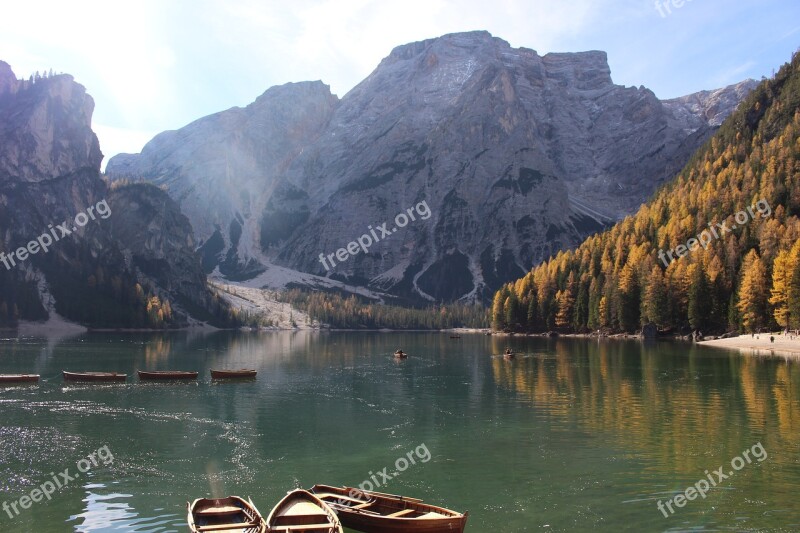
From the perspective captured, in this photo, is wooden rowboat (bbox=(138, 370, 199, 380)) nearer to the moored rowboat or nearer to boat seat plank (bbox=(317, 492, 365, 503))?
the moored rowboat

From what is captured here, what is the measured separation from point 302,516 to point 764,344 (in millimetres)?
126916

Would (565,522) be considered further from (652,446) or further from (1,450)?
(1,450)

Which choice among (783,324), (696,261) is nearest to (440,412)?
(783,324)

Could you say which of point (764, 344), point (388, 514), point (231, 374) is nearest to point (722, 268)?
point (764, 344)

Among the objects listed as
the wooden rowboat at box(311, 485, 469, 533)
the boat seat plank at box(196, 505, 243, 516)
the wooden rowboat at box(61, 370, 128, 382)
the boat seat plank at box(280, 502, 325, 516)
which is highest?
the wooden rowboat at box(61, 370, 128, 382)

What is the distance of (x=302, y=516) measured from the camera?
91.2 ft

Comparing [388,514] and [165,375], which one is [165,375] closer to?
[165,375]

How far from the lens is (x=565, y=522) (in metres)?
31.0

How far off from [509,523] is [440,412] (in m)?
34.9

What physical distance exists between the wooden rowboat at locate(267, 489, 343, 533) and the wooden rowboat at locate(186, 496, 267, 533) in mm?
674

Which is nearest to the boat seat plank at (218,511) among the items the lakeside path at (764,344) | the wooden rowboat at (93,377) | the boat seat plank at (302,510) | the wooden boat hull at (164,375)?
the boat seat plank at (302,510)

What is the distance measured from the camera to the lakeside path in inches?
4712

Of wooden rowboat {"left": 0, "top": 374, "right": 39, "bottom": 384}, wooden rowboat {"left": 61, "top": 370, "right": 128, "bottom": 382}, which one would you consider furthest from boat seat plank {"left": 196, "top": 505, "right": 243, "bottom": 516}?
wooden rowboat {"left": 0, "top": 374, "right": 39, "bottom": 384}

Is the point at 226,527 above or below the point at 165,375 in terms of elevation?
below
